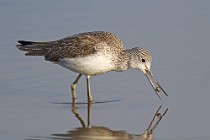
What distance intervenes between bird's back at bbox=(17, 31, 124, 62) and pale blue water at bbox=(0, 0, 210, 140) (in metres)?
0.53

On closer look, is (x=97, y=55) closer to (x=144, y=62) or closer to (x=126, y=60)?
(x=126, y=60)

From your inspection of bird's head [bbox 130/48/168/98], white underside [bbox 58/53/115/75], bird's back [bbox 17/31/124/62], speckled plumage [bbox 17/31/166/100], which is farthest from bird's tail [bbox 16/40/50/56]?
bird's head [bbox 130/48/168/98]

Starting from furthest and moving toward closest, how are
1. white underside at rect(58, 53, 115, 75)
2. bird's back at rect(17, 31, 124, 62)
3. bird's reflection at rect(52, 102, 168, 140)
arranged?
bird's back at rect(17, 31, 124, 62) < white underside at rect(58, 53, 115, 75) < bird's reflection at rect(52, 102, 168, 140)

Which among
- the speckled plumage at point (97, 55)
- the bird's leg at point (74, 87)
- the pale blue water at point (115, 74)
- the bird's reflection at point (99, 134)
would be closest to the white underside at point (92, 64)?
the speckled plumage at point (97, 55)

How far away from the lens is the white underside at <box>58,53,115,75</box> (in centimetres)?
1167

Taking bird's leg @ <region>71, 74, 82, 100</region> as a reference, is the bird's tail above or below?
above

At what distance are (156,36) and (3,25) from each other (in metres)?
3.10

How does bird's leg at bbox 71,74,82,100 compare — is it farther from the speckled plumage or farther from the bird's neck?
the bird's neck

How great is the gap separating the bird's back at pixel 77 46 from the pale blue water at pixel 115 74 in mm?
531

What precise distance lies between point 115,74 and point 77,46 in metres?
1.18

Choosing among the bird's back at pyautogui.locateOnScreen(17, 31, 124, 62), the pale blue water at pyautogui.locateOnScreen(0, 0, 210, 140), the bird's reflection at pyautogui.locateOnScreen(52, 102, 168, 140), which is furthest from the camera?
the bird's back at pyautogui.locateOnScreen(17, 31, 124, 62)

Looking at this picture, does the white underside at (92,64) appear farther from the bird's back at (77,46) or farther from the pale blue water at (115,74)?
the pale blue water at (115,74)

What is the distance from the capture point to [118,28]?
48.3 ft

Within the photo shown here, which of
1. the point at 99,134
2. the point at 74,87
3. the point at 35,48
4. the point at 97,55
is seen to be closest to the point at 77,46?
the point at 97,55
